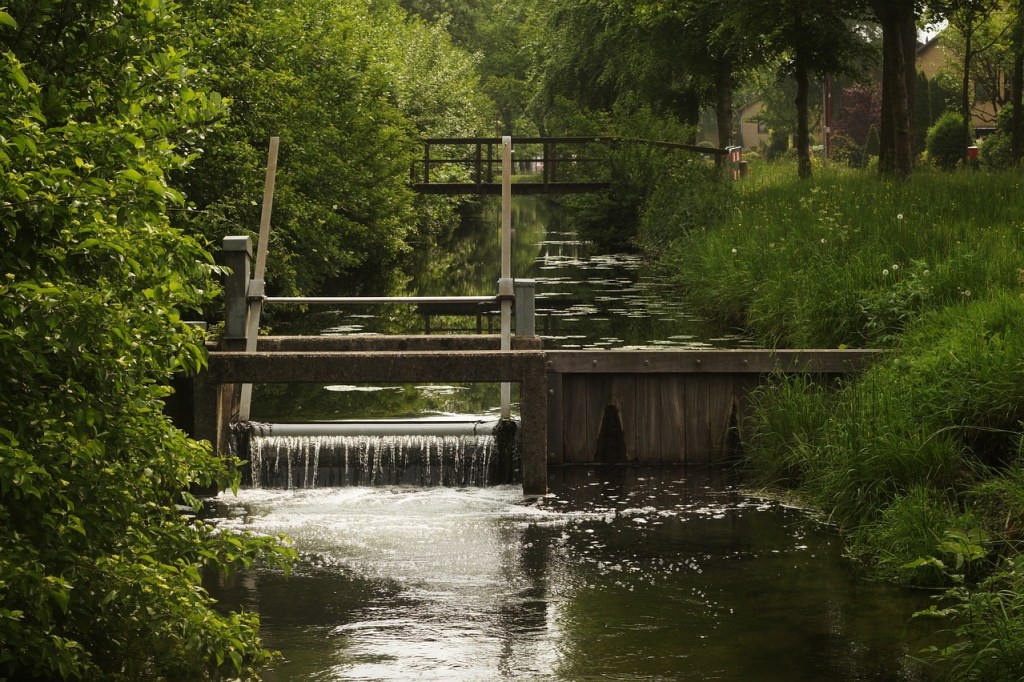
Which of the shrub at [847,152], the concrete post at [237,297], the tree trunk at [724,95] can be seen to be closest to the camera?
the concrete post at [237,297]

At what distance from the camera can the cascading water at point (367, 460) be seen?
1094cm

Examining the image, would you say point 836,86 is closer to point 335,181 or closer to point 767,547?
point 335,181

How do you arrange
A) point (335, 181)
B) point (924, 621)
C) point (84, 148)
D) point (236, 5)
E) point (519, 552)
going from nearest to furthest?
point (84, 148) → point (924, 621) → point (519, 552) → point (236, 5) → point (335, 181)

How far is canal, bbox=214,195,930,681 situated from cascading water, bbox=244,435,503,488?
0.61 ft

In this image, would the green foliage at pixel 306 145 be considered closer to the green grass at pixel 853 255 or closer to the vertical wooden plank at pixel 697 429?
the vertical wooden plank at pixel 697 429

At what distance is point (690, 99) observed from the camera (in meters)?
42.9

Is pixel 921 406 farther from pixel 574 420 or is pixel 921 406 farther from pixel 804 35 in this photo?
pixel 804 35

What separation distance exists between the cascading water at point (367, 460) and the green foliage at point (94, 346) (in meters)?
4.77

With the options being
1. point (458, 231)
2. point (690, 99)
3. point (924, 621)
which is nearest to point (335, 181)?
point (924, 621)

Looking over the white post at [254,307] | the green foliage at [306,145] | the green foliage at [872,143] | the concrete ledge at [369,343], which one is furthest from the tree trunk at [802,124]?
the white post at [254,307]

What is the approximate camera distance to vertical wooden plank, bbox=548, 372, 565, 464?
37.6 feet

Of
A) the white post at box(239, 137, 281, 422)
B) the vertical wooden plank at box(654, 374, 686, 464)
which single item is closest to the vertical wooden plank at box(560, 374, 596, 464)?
the vertical wooden plank at box(654, 374, 686, 464)

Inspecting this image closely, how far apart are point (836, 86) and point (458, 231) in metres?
44.7

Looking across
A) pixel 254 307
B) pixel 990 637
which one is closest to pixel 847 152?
pixel 254 307
